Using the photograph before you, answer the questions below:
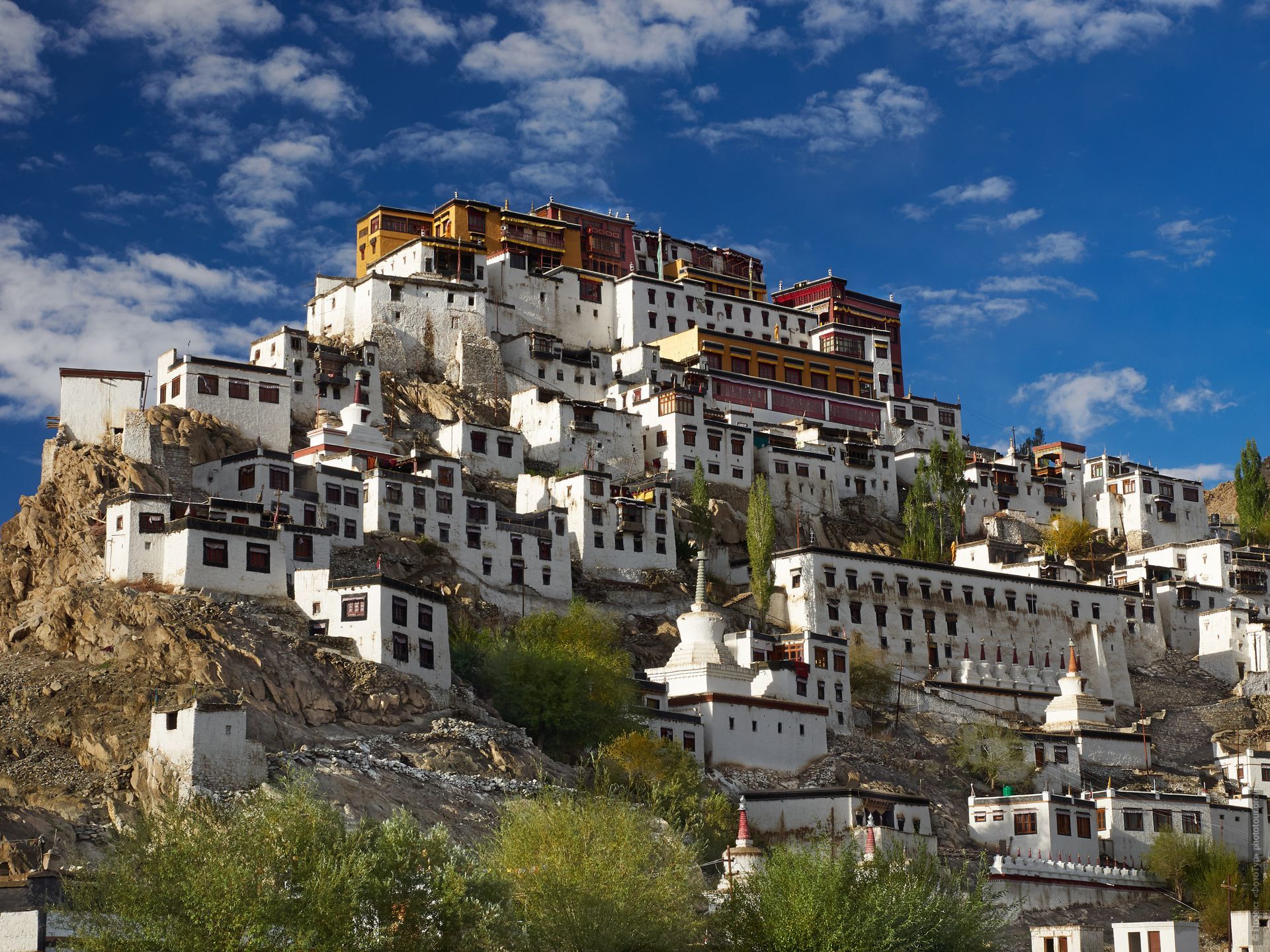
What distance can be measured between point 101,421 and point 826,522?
39.2 meters

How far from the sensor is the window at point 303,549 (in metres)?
71.9

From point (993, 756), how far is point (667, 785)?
2200cm

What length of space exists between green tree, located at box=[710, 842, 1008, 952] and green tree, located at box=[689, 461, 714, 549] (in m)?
41.7

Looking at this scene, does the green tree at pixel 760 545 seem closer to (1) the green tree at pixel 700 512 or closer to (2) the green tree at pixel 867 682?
(1) the green tree at pixel 700 512

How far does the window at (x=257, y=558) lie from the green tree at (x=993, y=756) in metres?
29.8

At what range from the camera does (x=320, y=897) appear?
39906 mm

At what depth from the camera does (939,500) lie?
351ft

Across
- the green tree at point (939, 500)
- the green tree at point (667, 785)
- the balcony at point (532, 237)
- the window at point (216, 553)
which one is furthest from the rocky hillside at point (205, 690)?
the balcony at point (532, 237)

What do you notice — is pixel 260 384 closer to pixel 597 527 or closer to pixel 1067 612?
pixel 597 527

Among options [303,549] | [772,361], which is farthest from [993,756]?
[772,361]

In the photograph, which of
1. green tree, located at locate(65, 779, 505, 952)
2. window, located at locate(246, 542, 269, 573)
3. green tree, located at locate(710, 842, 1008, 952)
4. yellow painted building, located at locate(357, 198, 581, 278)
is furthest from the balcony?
green tree, located at locate(65, 779, 505, 952)

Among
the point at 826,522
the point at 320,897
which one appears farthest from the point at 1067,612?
the point at 320,897

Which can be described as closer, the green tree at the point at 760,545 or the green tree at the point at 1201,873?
the green tree at the point at 1201,873

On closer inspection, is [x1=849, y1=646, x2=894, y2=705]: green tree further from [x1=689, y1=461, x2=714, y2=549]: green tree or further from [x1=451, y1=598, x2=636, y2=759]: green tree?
[x1=451, y1=598, x2=636, y2=759]: green tree
